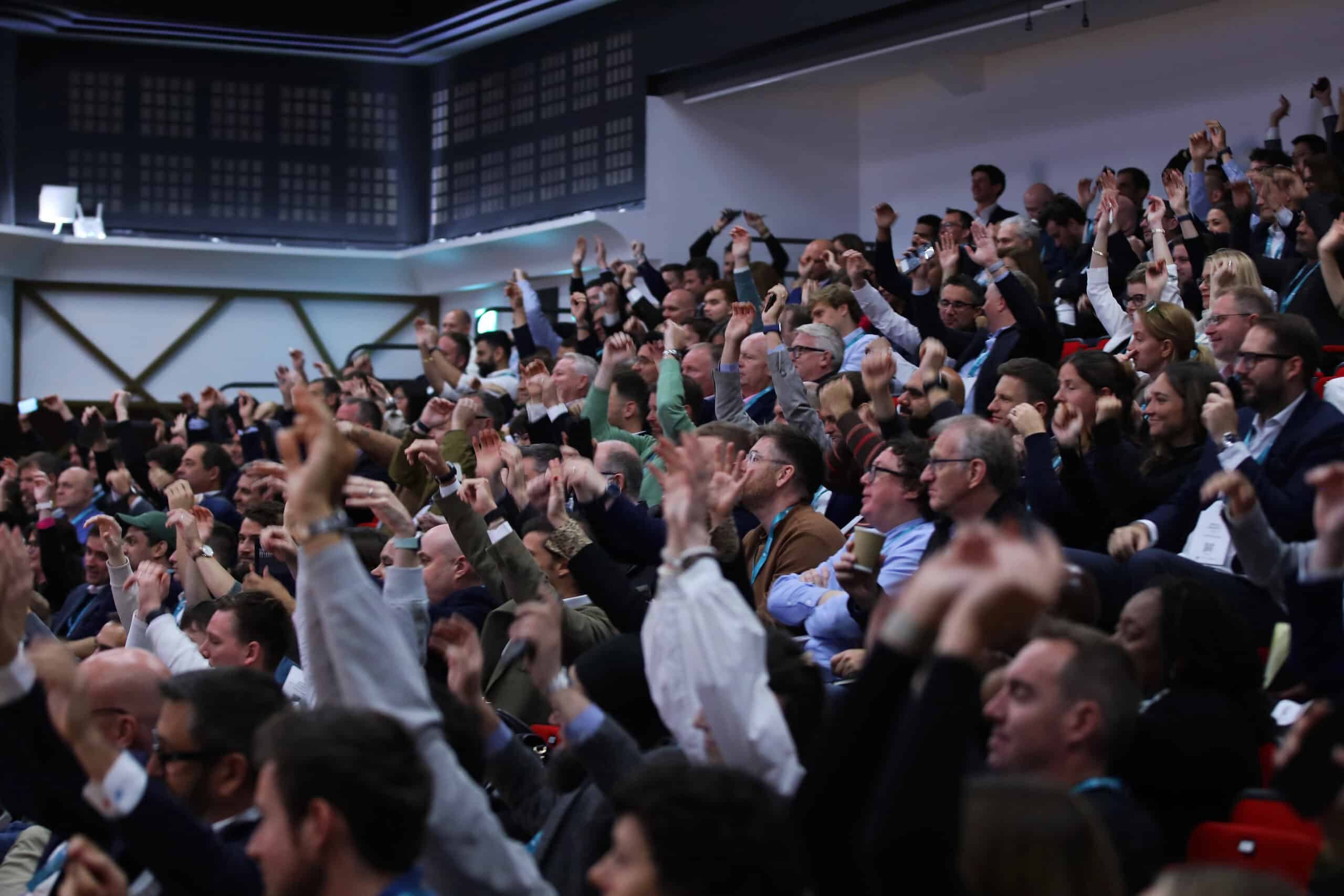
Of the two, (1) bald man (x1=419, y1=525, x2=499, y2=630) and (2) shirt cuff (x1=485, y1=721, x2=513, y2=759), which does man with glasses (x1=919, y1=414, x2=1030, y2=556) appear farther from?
(1) bald man (x1=419, y1=525, x2=499, y2=630)

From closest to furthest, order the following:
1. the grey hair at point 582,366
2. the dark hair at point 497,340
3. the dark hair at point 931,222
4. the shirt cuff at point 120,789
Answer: the shirt cuff at point 120,789, the grey hair at point 582,366, the dark hair at point 931,222, the dark hair at point 497,340

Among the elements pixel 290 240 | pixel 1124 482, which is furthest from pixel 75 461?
pixel 1124 482

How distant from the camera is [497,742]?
2.55m

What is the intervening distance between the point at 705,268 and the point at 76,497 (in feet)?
12.1

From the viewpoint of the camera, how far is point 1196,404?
3873 millimetres

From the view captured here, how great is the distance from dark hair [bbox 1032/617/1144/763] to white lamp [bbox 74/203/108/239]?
11336 mm

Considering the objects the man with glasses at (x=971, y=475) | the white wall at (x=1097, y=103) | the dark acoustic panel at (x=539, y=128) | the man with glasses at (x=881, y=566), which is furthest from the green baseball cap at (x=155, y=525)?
the white wall at (x=1097, y=103)

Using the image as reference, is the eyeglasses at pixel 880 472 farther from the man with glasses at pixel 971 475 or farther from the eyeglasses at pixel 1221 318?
the eyeglasses at pixel 1221 318

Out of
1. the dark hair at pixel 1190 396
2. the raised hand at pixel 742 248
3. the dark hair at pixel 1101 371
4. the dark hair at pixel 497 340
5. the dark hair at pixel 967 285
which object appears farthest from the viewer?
the dark hair at pixel 497 340

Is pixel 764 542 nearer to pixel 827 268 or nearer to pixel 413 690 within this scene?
pixel 413 690

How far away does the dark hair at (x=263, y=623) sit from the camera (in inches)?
141

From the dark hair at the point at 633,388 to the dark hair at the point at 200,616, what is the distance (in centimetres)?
221

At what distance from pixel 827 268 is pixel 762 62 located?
3.20m

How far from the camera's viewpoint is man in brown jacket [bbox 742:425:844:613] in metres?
3.95
